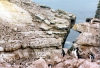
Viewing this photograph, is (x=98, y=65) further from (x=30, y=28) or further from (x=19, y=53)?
(x=30, y=28)

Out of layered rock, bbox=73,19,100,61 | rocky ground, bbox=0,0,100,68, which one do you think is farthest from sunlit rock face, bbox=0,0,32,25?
layered rock, bbox=73,19,100,61

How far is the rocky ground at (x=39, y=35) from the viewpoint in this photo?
29484 millimetres

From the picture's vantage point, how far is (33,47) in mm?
31203

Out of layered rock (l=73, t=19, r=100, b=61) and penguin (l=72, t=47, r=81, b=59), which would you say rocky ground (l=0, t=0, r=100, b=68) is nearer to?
layered rock (l=73, t=19, r=100, b=61)

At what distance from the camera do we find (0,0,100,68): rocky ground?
2948cm

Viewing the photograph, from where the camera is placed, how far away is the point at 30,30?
33219mm

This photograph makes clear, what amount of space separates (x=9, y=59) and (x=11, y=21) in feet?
20.4

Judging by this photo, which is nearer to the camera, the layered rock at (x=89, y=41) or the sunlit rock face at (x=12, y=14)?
the layered rock at (x=89, y=41)

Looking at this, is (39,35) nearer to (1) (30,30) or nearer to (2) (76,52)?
(1) (30,30)

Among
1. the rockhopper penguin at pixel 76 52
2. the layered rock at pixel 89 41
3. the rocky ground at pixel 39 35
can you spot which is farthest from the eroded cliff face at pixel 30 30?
the layered rock at pixel 89 41

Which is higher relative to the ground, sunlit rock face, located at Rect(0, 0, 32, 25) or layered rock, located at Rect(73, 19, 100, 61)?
sunlit rock face, located at Rect(0, 0, 32, 25)

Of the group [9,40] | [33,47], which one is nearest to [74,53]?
[33,47]

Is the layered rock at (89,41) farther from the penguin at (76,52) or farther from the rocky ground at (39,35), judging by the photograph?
the penguin at (76,52)

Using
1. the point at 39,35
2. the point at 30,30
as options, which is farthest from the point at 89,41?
the point at 30,30
